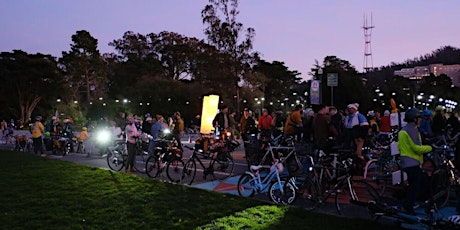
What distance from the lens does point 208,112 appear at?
1934cm

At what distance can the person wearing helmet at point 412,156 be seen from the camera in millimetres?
6242

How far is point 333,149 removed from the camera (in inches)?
340

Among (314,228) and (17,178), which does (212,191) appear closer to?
(314,228)

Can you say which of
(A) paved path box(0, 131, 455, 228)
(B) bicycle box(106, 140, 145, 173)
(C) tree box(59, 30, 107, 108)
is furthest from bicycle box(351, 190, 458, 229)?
(C) tree box(59, 30, 107, 108)

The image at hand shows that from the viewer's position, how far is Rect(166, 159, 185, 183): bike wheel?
10.9 m

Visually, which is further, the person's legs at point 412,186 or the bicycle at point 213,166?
the bicycle at point 213,166

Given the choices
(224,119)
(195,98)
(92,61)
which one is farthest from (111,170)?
(92,61)

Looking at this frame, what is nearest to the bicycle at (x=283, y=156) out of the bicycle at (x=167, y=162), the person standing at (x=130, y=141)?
the bicycle at (x=167, y=162)

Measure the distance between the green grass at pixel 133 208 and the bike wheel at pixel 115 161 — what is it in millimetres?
1973

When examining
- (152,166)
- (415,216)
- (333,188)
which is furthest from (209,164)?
(415,216)

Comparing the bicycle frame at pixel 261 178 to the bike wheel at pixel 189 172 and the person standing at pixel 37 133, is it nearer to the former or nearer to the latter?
the bike wheel at pixel 189 172

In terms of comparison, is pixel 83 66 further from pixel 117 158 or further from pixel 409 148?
pixel 409 148

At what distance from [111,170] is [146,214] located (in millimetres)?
5755

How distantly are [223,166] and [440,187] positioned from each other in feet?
17.9
